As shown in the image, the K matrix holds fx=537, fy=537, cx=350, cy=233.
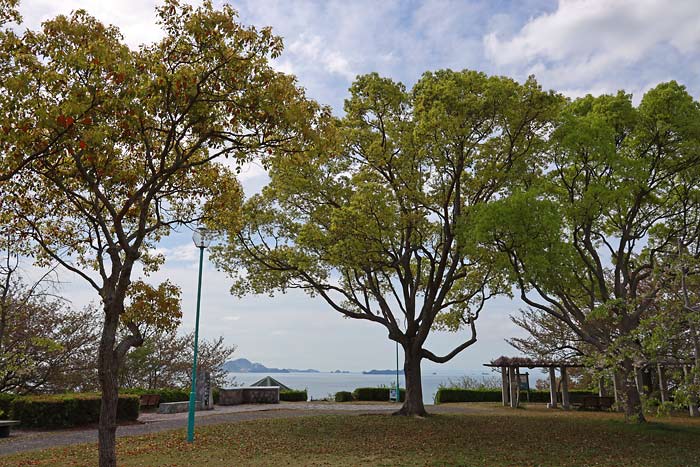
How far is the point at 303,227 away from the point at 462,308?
7.09 m

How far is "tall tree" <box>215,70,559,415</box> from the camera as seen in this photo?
643 inches

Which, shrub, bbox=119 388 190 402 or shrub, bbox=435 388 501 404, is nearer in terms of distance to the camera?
shrub, bbox=119 388 190 402

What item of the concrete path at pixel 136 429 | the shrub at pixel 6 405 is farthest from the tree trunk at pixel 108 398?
the shrub at pixel 6 405

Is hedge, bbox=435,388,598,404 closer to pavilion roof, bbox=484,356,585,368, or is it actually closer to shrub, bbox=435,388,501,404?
shrub, bbox=435,388,501,404

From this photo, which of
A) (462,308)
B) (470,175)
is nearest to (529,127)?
(470,175)

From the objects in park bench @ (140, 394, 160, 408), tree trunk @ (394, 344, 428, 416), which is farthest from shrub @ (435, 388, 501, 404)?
park bench @ (140, 394, 160, 408)

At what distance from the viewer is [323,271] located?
18719 millimetres

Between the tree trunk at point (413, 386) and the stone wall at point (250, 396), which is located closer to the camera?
the tree trunk at point (413, 386)

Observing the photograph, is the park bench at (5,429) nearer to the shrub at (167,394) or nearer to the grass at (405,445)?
the grass at (405,445)

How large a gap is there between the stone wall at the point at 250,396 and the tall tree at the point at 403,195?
31.2 ft

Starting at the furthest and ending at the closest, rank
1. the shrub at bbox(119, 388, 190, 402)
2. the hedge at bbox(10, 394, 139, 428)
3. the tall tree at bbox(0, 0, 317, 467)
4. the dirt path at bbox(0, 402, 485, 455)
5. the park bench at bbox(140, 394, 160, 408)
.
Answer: the shrub at bbox(119, 388, 190, 402)
the park bench at bbox(140, 394, 160, 408)
the hedge at bbox(10, 394, 139, 428)
the dirt path at bbox(0, 402, 485, 455)
the tall tree at bbox(0, 0, 317, 467)

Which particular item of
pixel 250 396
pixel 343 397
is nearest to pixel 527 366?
pixel 343 397

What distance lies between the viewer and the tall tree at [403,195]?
16.3m

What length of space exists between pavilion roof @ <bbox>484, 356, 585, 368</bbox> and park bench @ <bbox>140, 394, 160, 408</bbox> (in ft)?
52.3
